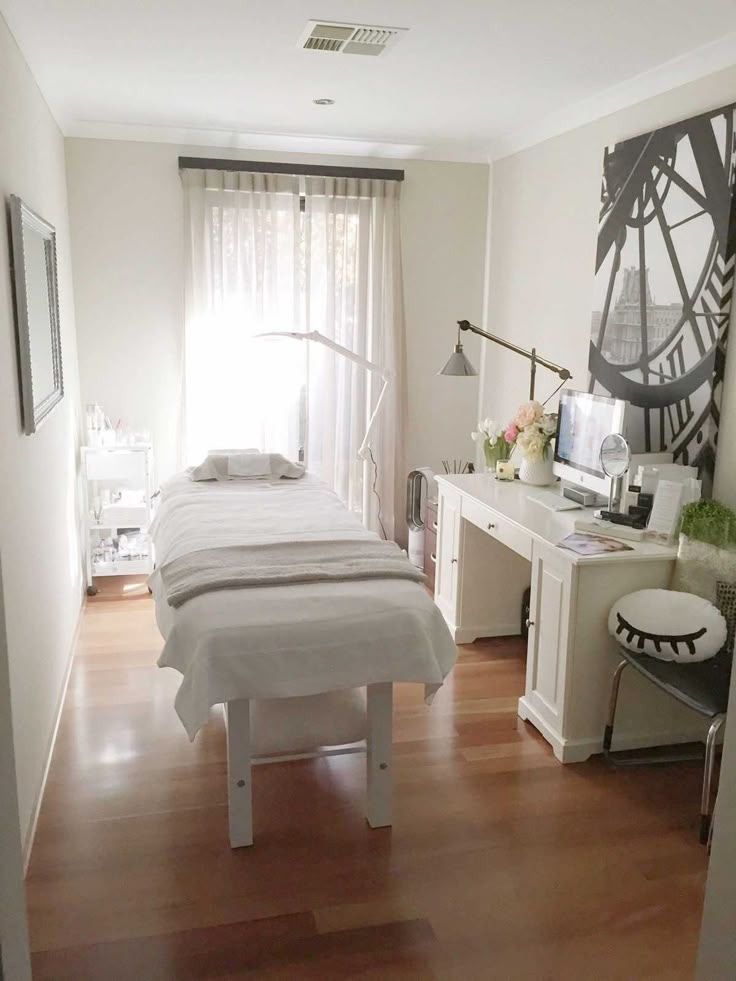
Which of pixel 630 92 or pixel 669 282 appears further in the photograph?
pixel 630 92

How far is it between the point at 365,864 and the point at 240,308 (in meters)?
3.12

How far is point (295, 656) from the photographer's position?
7.37 ft

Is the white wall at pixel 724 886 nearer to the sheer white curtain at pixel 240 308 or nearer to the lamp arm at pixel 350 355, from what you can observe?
the lamp arm at pixel 350 355

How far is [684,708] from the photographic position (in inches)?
114

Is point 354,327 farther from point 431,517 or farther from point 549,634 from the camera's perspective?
point 549,634

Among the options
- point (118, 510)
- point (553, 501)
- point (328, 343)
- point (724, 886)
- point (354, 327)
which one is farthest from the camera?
point (354, 327)

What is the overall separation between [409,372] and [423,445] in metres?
0.45

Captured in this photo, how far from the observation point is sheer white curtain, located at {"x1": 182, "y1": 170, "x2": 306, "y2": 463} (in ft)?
14.6

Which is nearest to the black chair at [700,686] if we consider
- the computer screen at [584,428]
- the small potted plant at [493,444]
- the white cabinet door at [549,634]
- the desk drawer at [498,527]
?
the white cabinet door at [549,634]

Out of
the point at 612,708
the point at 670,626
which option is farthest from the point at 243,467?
the point at 670,626

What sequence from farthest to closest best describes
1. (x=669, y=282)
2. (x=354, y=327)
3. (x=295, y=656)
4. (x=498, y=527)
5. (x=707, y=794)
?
(x=354, y=327) < (x=498, y=527) < (x=669, y=282) < (x=707, y=794) < (x=295, y=656)

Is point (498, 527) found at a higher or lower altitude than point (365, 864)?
higher

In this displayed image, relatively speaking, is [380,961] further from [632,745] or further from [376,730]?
[632,745]

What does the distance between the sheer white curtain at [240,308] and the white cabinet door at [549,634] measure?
2.19m
